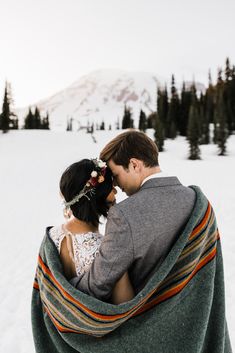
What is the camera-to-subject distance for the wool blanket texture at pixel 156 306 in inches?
54.3

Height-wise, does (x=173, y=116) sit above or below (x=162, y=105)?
below

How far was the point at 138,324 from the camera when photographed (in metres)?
1.50

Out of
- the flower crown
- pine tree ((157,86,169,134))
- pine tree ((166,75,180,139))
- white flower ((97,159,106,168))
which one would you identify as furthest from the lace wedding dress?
pine tree ((157,86,169,134))

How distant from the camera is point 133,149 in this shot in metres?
1.54

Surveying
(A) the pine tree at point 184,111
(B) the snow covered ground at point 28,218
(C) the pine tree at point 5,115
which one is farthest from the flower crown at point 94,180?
(A) the pine tree at point 184,111

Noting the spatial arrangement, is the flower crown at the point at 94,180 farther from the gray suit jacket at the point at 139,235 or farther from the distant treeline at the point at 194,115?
the distant treeline at the point at 194,115

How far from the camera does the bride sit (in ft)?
5.38

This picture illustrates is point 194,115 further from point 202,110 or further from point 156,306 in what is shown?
point 156,306

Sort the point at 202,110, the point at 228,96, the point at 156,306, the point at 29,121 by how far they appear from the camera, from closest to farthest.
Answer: the point at 156,306 < the point at 202,110 < the point at 228,96 < the point at 29,121

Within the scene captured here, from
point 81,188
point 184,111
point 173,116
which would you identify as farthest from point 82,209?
point 184,111

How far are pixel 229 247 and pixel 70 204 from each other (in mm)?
5784

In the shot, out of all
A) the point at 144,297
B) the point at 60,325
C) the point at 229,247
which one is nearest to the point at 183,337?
the point at 144,297

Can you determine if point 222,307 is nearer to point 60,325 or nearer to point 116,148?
point 60,325

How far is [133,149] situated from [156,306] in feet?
2.77
